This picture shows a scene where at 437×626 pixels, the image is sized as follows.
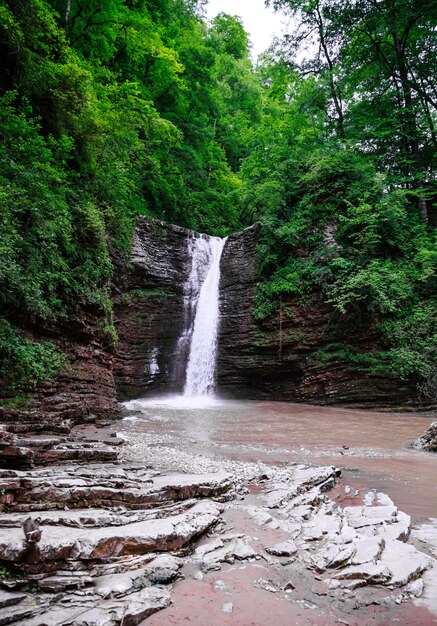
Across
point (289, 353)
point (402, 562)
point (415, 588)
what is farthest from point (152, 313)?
point (415, 588)

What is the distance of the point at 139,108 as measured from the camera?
12430 millimetres

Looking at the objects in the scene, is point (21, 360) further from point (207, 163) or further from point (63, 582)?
point (207, 163)

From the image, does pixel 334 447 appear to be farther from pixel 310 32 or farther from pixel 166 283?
pixel 310 32

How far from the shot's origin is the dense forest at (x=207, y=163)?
26.1 ft

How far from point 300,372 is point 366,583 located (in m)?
12.8

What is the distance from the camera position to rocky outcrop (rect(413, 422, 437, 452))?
694 centimetres

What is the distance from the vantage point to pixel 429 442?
7059 mm

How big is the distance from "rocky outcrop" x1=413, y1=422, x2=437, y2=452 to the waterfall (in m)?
9.75

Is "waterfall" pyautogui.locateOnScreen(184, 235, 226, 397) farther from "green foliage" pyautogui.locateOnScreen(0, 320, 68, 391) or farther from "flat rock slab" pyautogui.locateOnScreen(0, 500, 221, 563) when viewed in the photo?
"flat rock slab" pyautogui.locateOnScreen(0, 500, 221, 563)

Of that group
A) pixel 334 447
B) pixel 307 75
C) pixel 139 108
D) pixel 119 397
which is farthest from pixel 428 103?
pixel 119 397

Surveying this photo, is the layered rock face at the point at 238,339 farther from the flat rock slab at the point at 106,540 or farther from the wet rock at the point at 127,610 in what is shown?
the wet rock at the point at 127,610

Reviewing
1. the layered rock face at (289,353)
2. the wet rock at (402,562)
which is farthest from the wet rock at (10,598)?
the layered rock face at (289,353)

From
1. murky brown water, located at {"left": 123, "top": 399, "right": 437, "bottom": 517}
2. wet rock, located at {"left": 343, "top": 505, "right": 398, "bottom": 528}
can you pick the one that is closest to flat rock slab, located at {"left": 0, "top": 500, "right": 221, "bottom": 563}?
wet rock, located at {"left": 343, "top": 505, "right": 398, "bottom": 528}

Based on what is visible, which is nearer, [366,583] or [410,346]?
[366,583]
